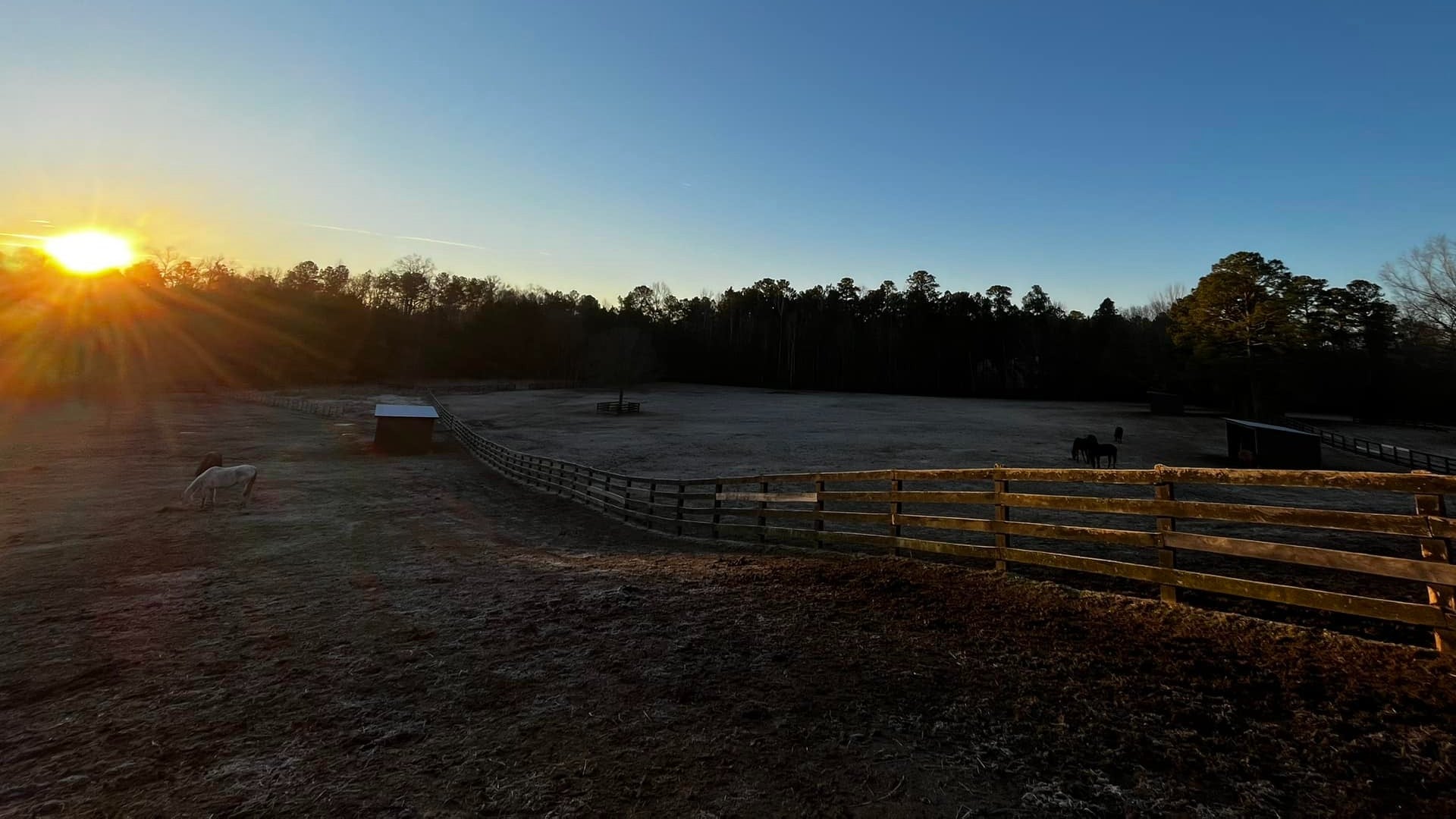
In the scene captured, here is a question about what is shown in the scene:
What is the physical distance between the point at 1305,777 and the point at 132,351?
85.2 m

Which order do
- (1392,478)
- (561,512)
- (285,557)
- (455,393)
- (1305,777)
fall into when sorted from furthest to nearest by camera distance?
(455,393)
(561,512)
(285,557)
(1392,478)
(1305,777)

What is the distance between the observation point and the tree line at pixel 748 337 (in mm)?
47750

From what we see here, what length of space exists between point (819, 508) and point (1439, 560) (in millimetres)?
6641

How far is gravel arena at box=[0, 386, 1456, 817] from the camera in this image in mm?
3316

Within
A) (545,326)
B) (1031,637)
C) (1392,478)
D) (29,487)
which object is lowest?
(29,487)

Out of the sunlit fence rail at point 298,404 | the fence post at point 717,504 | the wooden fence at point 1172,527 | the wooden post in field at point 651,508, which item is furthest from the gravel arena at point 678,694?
the sunlit fence rail at point 298,404

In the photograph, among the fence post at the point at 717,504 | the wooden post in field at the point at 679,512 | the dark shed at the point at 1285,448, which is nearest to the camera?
the fence post at the point at 717,504

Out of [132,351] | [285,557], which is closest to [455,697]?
[285,557]

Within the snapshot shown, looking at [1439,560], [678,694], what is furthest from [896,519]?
[1439,560]

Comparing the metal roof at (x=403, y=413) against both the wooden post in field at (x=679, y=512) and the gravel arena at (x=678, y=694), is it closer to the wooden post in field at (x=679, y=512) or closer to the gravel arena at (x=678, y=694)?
the gravel arena at (x=678, y=694)

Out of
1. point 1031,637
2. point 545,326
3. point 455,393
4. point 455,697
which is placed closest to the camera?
point 455,697

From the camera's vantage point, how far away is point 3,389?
165 ft

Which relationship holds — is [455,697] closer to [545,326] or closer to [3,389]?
[3,389]

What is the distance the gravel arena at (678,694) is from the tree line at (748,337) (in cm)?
Result: 2898
